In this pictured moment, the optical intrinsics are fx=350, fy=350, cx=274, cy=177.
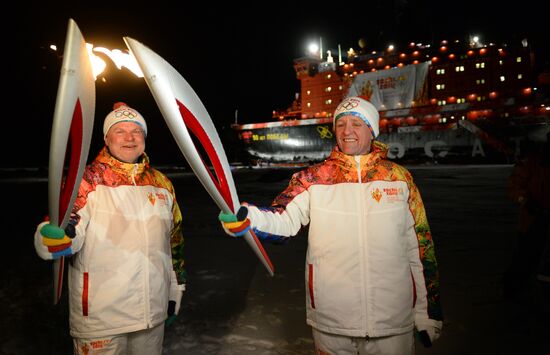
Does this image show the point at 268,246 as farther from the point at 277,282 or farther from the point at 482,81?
the point at 482,81

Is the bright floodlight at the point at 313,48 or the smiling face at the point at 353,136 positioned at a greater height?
the bright floodlight at the point at 313,48

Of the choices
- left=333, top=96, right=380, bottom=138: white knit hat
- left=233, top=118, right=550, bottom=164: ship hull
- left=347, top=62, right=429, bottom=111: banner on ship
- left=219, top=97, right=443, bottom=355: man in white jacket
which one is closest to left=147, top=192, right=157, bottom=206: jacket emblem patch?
left=219, top=97, right=443, bottom=355: man in white jacket

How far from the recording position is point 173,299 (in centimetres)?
246

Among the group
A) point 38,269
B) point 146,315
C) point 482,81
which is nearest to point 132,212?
point 146,315

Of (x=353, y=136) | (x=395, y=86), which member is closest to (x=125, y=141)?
(x=353, y=136)

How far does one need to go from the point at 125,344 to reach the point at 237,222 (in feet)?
3.54

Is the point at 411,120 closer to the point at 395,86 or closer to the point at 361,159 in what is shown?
the point at 395,86

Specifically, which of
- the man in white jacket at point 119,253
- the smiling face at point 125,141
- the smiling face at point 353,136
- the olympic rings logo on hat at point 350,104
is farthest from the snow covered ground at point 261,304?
the olympic rings logo on hat at point 350,104

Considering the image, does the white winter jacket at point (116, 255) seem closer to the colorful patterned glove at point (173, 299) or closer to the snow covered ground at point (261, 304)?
the colorful patterned glove at point (173, 299)

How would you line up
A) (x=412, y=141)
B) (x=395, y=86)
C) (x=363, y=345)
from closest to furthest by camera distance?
1. (x=363, y=345)
2. (x=412, y=141)
3. (x=395, y=86)

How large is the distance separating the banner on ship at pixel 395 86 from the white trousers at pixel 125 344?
1892 inches

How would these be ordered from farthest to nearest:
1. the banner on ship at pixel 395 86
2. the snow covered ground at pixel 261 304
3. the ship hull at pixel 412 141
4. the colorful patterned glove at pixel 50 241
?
the banner on ship at pixel 395 86, the ship hull at pixel 412 141, the snow covered ground at pixel 261 304, the colorful patterned glove at pixel 50 241

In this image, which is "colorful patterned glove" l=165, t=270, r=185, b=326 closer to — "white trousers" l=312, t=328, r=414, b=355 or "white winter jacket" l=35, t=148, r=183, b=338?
"white winter jacket" l=35, t=148, r=183, b=338

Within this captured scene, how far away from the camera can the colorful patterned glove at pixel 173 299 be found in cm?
244
